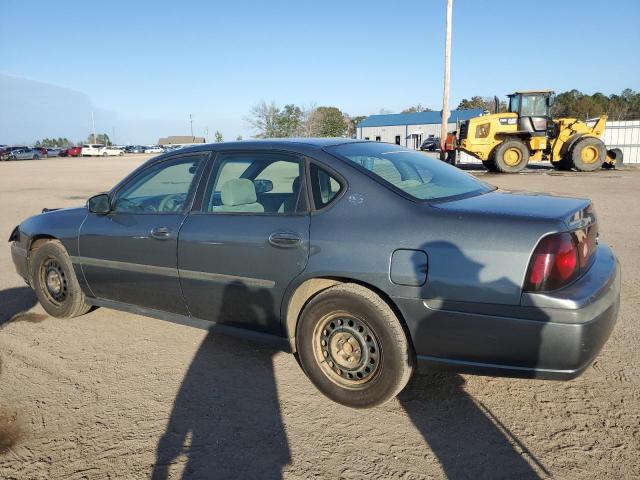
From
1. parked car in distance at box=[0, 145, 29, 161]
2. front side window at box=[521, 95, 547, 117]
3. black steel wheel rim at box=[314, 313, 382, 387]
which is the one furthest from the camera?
parked car in distance at box=[0, 145, 29, 161]

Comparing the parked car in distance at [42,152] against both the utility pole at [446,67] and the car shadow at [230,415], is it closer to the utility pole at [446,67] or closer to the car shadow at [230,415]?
the utility pole at [446,67]

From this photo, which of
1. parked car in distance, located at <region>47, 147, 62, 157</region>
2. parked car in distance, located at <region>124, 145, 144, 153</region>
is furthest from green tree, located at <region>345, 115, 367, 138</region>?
parked car in distance, located at <region>47, 147, 62, 157</region>

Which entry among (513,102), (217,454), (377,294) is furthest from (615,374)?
(513,102)

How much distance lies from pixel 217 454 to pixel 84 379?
1.38 m

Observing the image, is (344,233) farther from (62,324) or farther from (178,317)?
(62,324)

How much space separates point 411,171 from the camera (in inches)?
130

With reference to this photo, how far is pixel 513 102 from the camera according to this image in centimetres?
1998

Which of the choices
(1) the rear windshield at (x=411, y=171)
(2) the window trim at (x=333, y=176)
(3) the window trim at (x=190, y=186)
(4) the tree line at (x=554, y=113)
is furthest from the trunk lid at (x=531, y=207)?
(4) the tree line at (x=554, y=113)

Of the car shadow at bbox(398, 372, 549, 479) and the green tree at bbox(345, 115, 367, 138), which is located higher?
the green tree at bbox(345, 115, 367, 138)

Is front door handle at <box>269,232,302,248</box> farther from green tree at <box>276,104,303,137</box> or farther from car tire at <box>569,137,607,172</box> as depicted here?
green tree at <box>276,104,303,137</box>

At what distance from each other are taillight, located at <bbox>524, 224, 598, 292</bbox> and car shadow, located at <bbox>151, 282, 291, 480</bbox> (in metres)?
1.51

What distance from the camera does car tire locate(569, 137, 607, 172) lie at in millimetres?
19078

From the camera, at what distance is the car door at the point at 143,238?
359 centimetres

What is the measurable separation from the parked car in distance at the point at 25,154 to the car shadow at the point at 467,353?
183 feet
